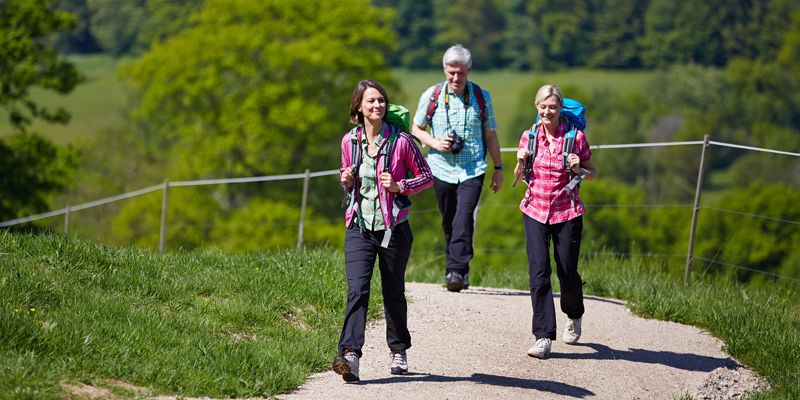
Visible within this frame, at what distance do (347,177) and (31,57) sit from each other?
1109 inches

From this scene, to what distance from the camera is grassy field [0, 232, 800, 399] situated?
255 inches

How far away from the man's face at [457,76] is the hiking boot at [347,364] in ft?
9.81

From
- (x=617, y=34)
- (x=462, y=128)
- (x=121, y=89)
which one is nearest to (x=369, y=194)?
(x=462, y=128)

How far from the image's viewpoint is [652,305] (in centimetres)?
972

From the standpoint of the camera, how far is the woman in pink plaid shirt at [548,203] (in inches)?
309

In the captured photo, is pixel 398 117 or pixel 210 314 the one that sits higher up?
pixel 398 117

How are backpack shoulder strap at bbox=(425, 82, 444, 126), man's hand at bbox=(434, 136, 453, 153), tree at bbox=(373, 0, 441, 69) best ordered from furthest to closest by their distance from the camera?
tree at bbox=(373, 0, 441, 69)
backpack shoulder strap at bbox=(425, 82, 444, 126)
man's hand at bbox=(434, 136, 453, 153)

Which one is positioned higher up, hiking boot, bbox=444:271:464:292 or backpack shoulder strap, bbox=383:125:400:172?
backpack shoulder strap, bbox=383:125:400:172

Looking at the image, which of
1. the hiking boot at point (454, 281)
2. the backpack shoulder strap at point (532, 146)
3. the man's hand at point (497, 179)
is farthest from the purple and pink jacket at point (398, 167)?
the hiking boot at point (454, 281)

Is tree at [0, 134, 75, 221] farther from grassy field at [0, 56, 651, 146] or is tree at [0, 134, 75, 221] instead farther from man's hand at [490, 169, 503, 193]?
grassy field at [0, 56, 651, 146]

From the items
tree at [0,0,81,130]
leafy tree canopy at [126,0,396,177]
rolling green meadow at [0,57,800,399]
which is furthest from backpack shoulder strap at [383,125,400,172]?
leafy tree canopy at [126,0,396,177]

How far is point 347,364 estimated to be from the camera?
687 centimetres

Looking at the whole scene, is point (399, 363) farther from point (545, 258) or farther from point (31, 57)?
point (31, 57)

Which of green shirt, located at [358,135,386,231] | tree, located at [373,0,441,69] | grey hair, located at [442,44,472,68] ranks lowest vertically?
green shirt, located at [358,135,386,231]
